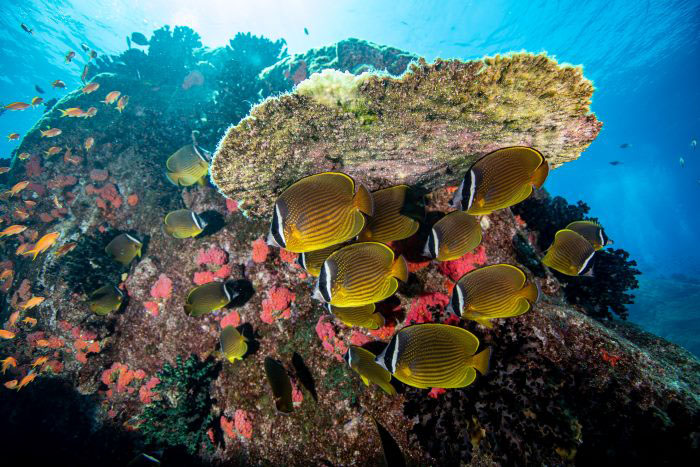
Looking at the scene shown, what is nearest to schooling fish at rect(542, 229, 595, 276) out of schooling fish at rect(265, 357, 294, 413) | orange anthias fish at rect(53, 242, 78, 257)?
schooling fish at rect(265, 357, 294, 413)

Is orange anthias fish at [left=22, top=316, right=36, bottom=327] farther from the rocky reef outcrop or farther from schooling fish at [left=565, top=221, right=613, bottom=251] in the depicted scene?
schooling fish at [left=565, top=221, right=613, bottom=251]

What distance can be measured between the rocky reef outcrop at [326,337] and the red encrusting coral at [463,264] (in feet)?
0.08

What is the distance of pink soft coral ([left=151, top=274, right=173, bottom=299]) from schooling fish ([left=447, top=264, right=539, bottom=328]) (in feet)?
16.3

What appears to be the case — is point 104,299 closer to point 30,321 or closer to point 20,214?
point 30,321

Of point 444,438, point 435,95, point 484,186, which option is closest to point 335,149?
point 435,95

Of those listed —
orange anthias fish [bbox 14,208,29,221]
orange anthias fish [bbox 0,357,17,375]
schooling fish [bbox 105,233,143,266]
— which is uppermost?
schooling fish [bbox 105,233,143,266]

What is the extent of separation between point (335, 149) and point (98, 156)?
1070 centimetres

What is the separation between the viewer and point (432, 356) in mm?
2066

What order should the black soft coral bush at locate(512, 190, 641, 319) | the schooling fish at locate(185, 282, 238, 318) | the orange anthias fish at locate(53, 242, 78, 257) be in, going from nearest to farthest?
1. the schooling fish at locate(185, 282, 238, 318)
2. the black soft coral bush at locate(512, 190, 641, 319)
3. the orange anthias fish at locate(53, 242, 78, 257)

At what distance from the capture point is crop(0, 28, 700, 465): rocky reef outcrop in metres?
2.40

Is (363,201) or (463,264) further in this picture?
(463,264)

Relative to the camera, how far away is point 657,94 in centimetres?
3934

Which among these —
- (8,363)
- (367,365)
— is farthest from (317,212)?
(8,363)

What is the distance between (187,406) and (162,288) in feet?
6.77
